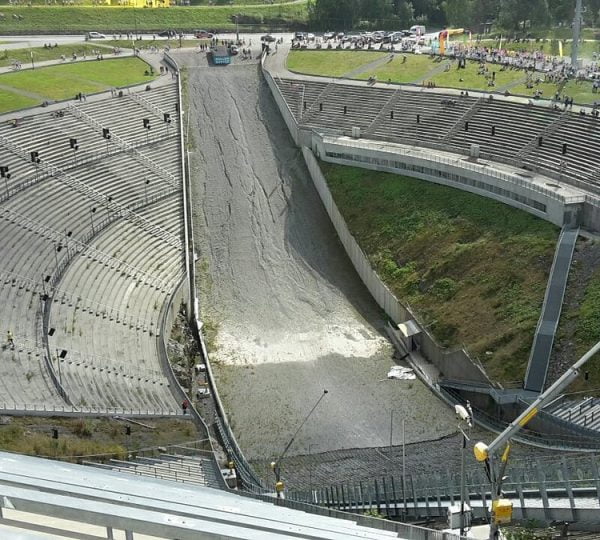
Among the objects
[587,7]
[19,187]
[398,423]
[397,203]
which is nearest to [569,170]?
[397,203]

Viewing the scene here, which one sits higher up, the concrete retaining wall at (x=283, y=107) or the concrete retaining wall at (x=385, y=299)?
the concrete retaining wall at (x=283, y=107)

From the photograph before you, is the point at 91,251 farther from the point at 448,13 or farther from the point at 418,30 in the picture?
the point at 448,13

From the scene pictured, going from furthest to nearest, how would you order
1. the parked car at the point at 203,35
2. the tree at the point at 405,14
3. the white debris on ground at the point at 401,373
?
the tree at the point at 405,14
the parked car at the point at 203,35
the white debris on ground at the point at 401,373

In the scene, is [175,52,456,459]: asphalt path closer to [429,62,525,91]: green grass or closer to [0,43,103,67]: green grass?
[429,62,525,91]: green grass

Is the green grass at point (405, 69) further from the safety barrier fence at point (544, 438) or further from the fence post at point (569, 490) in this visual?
the fence post at point (569, 490)

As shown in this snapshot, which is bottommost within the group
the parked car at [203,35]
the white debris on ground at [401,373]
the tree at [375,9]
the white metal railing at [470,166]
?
the white debris on ground at [401,373]

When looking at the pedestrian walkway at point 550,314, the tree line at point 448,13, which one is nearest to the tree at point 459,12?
the tree line at point 448,13
